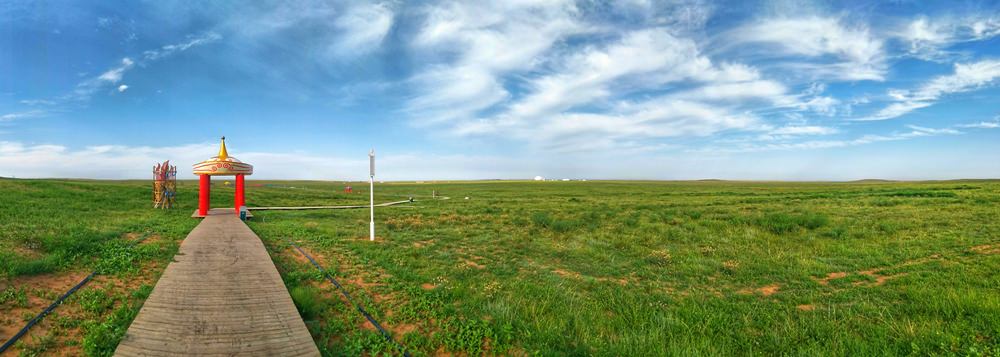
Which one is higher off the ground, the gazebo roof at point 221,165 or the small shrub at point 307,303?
the gazebo roof at point 221,165

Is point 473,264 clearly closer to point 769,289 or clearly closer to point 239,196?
point 769,289

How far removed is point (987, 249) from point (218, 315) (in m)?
20.3

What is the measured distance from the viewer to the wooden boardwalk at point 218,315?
5367 millimetres

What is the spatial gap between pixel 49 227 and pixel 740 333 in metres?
21.4

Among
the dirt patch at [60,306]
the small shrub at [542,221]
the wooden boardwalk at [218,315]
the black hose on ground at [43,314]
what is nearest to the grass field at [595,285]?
the dirt patch at [60,306]

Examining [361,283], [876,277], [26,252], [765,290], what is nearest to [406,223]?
[361,283]

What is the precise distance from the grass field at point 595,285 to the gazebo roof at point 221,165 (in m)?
5.94

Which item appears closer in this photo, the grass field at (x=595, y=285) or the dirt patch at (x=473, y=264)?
the grass field at (x=595, y=285)

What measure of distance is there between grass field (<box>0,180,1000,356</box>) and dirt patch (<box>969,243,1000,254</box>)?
65 mm

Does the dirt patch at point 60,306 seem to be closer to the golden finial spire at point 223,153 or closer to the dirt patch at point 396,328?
the dirt patch at point 396,328

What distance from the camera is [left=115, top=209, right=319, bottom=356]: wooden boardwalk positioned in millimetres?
5367

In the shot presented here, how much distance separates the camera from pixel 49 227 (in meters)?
13.8

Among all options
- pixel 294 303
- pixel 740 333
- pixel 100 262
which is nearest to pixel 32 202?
pixel 100 262

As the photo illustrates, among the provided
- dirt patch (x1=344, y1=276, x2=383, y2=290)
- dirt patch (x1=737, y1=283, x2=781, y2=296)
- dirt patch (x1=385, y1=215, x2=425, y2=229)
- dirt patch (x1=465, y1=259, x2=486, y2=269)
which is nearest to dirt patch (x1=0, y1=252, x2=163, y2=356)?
dirt patch (x1=344, y1=276, x2=383, y2=290)
